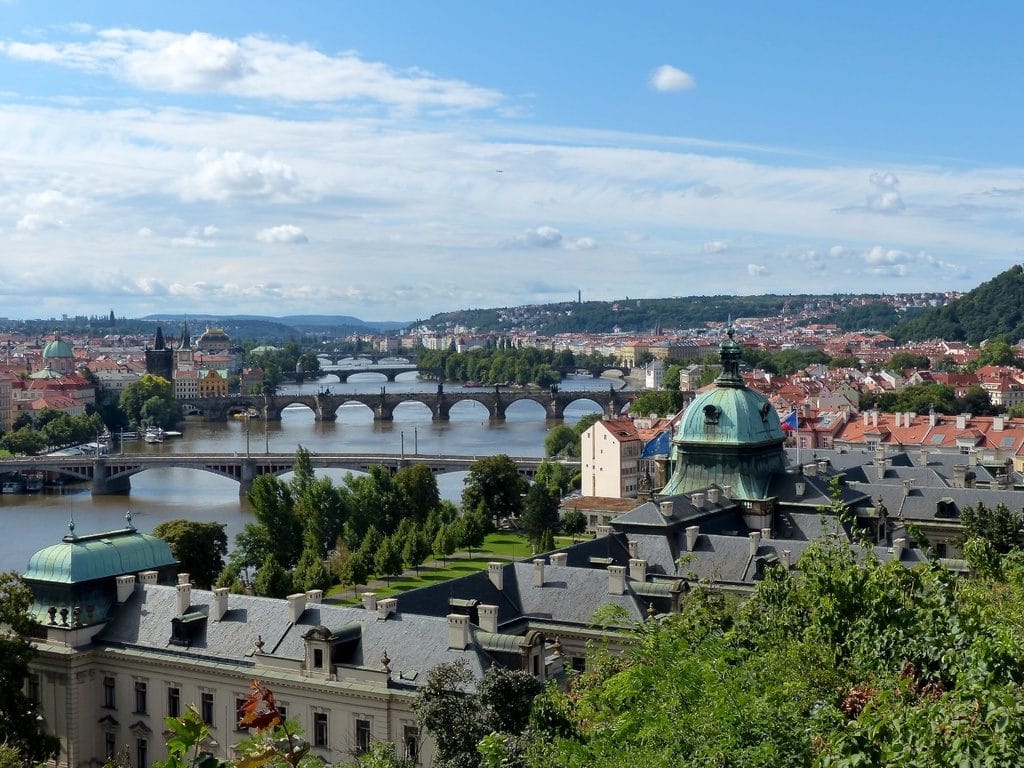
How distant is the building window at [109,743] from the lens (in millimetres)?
26672

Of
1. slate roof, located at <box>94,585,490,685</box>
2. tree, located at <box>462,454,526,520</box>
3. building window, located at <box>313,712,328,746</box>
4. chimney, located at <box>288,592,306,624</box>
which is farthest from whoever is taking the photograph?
tree, located at <box>462,454,526,520</box>

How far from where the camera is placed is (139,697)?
2675cm

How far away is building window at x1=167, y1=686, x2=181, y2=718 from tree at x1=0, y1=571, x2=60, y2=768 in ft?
7.31

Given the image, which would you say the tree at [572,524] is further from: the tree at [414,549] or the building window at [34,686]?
the building window at [34,686]

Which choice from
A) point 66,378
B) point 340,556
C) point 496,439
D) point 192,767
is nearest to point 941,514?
point 340,556

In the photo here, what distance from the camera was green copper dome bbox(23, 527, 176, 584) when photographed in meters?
27.4

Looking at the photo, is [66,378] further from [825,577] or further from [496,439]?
[825,577]

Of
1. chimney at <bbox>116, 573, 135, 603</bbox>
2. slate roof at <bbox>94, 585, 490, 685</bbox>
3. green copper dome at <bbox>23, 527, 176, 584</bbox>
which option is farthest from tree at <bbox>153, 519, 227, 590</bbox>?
slate roof at <bbox>94, 585, 490, 685</bbox>

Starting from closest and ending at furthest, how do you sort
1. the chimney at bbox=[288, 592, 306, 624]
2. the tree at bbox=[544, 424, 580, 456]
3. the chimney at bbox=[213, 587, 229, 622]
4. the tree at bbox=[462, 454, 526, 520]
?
the chimney at bbox=[288, 592, 306, 624] → the chimney at bbox=[213, 587, 229, 622] → the tree at bbox=[462, 454, 526, 520] → the tree at bbox=[544, 424, 580, 456]

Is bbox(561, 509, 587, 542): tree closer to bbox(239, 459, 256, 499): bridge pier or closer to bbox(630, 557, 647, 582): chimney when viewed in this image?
bbox(630, 557, 647, 582): chimney

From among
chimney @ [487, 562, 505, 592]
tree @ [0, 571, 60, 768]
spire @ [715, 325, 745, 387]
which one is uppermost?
spire @ [715, 325, 745, 387]

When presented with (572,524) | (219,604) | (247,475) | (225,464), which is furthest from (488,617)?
(225,464)

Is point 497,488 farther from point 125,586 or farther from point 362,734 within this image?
point 362,734

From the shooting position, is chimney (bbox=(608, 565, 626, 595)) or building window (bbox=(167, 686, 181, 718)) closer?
building window (bbox=(167, 686, 181, 718))
